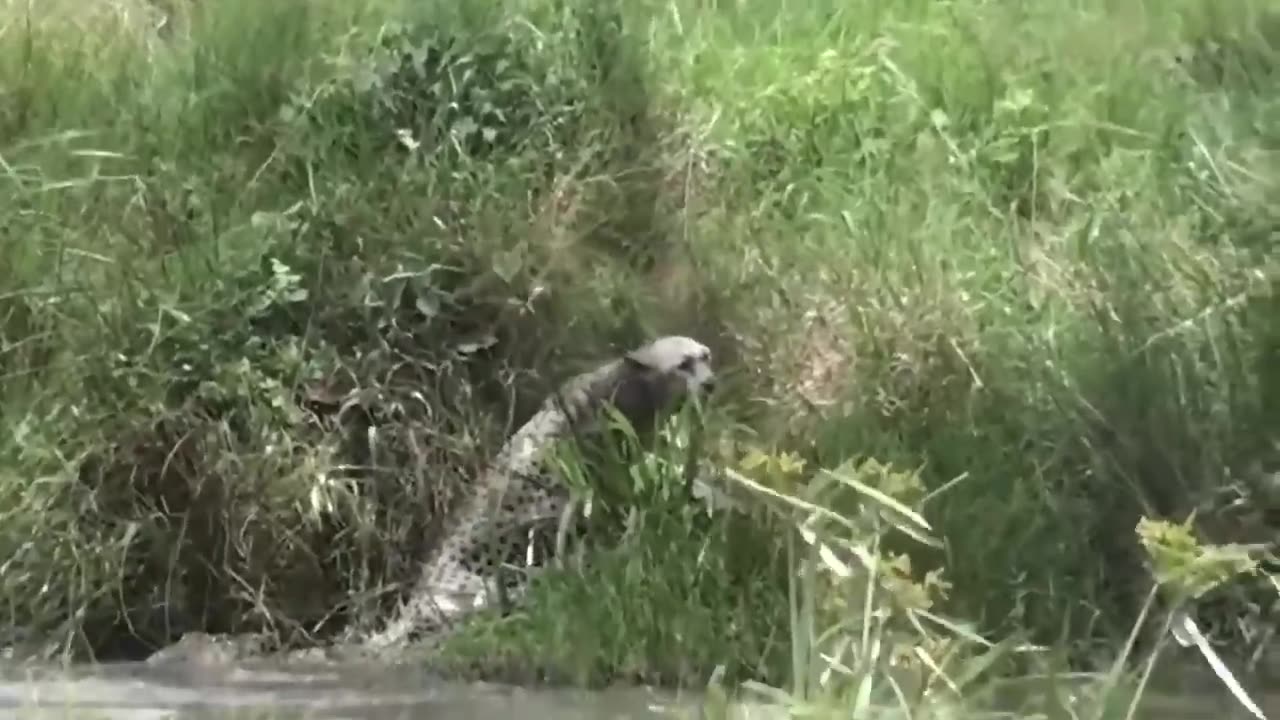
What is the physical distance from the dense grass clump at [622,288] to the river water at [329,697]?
21cm

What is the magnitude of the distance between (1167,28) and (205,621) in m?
2.58

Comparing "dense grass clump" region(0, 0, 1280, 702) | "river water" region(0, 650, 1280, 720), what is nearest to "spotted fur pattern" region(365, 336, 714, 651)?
"dense grass clump" region(0, 0, 1280, 702)

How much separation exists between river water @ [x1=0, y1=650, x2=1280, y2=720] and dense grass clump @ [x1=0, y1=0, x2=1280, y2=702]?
0.21 metres

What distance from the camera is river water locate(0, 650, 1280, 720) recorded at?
8.02ft

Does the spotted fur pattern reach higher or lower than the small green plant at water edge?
lower

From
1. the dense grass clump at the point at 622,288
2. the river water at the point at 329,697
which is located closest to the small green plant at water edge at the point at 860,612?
the river water at the point at 329,697

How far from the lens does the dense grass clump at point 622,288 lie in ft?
10.4

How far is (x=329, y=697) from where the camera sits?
2.69 m

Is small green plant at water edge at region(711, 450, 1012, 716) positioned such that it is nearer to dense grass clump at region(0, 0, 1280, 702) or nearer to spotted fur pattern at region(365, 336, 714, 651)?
dense grass clump at region(0, 0, 1280, 702)

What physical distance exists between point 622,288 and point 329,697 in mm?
1372

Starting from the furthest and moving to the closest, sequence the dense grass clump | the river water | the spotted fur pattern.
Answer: the spotted fur pattern → the dense grass clump → the river water

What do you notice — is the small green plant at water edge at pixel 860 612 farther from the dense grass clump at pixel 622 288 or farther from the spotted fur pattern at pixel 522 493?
the spotted fur pattern at pixel 522 493

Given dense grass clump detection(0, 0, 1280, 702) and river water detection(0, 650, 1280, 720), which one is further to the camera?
dense grass clump detection(0, 0, 1280, 702)

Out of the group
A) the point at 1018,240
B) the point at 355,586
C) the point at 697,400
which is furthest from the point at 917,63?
the point at 355,586
